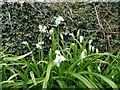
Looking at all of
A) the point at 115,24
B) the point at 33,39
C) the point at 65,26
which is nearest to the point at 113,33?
the point at 115,24

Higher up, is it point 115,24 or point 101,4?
point 101,4

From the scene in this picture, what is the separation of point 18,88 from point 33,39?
148 cm

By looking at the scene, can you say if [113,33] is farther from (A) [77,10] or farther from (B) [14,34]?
(B) [14,34]

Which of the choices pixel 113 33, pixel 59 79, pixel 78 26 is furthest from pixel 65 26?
pixel 59 79

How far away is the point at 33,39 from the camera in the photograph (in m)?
2.86

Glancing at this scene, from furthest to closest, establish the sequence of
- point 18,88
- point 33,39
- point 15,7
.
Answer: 1. point 15,7
2. point 33,39
3. point 18,88

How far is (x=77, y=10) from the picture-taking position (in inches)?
123

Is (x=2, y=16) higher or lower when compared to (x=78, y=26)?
higher

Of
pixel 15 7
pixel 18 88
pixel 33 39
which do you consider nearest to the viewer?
pixel 18 88

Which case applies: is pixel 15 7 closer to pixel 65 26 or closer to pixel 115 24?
pixel 65 26

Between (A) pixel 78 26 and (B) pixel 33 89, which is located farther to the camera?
(A) pixel 78 26

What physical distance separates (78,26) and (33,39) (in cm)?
78

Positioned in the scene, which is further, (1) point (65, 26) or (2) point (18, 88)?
(1) point (65, 26)

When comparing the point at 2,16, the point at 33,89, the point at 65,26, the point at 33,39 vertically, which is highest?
the point at 2,16
